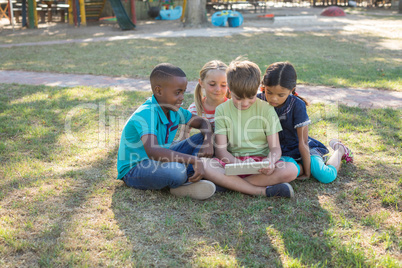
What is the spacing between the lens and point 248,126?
307 centimetres

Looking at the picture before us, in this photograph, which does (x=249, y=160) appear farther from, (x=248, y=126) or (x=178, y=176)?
(x=178, y=176)

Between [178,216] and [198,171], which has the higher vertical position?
[198,171]

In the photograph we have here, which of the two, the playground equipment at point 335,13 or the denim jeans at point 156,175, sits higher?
the playground equipment at point 335,13

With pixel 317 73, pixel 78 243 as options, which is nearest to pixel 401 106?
pixel 317 73

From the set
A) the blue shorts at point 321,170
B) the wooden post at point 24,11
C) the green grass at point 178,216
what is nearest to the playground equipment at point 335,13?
the wooden post at point 24,11

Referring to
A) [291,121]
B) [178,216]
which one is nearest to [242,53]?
[291,121]

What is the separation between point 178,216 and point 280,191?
770 mm

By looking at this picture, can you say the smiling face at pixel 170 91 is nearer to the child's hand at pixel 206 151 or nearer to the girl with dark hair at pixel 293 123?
the child's hand at pixel 206 151

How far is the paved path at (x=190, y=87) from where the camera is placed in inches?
201

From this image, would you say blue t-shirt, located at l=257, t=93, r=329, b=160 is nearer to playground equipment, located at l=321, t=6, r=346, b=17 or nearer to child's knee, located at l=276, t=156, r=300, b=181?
child's knee, located at l=276, t=156, r=300, b=181

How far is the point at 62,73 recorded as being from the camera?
281 inches

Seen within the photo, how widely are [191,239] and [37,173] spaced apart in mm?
1597

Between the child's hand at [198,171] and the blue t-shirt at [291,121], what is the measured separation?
0.81 m

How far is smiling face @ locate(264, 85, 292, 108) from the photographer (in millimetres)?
2971
